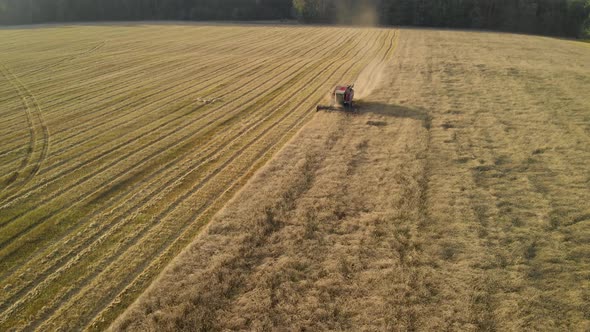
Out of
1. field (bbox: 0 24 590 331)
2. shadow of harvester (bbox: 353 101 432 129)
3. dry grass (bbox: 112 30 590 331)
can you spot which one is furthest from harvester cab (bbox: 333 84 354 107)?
dry grass (bbox: 112 30 590 331)

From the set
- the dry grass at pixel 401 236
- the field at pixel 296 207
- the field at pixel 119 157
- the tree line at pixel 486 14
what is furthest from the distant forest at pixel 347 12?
the dry grass at pixel 401 236

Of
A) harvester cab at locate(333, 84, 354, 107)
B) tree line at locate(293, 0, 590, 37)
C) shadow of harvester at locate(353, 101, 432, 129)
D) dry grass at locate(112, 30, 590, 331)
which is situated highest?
tree line at locate(293, 0, 590, 37)

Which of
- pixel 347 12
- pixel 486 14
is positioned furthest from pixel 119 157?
pixel 347 12

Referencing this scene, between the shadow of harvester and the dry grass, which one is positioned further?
the shadow of harvester

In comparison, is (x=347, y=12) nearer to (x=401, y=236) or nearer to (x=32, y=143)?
(x=32, y=143)

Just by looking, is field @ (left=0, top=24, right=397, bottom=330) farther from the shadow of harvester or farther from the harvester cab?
the shadow of harvester

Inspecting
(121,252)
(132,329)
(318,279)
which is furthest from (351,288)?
(121,252)

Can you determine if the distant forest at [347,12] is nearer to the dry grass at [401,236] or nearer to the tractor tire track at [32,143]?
the dry grass at [401,236]
